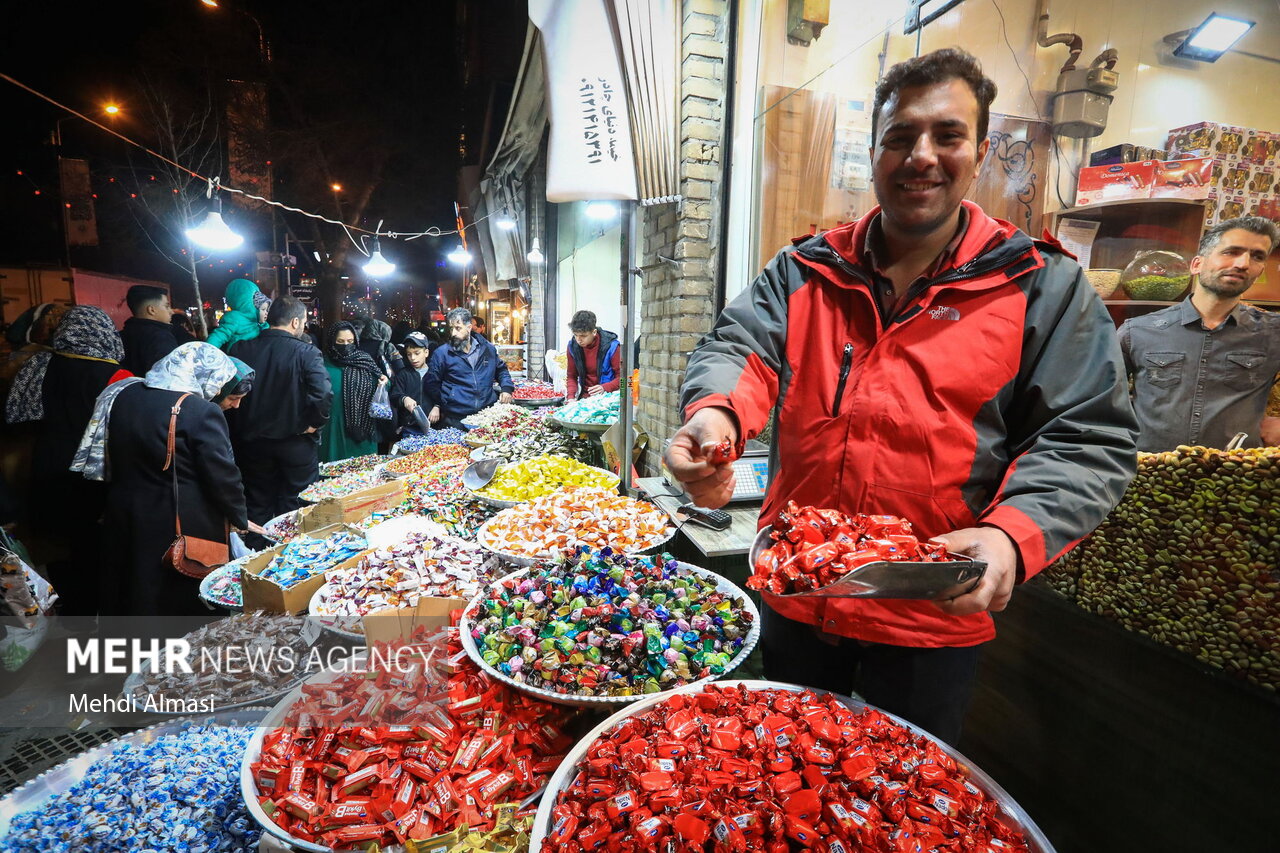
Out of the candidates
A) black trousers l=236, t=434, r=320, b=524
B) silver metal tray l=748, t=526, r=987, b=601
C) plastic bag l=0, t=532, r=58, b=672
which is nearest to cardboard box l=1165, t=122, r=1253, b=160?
silver metal tray l=748, t=526, r=987, b=601

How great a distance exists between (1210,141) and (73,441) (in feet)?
24.3

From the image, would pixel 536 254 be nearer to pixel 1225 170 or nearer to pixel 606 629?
pixel 1225 170

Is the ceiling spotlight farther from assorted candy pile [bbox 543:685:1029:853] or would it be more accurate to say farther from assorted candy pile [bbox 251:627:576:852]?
assorted candy pile [bbox 251:627:576:852]

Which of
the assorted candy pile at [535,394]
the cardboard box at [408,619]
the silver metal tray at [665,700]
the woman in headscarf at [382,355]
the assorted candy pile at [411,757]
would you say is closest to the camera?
the silver metal tray at [665,700]

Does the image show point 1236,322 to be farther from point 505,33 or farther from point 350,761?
point 505,33

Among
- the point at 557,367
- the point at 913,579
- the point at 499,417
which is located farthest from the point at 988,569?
the point at 557,367

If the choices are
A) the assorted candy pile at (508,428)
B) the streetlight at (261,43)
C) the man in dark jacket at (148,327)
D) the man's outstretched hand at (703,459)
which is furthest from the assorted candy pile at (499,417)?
the streetlight at (261,43)

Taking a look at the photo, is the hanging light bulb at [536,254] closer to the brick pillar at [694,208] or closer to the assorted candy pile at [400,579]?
the brick pillar at [694,208]

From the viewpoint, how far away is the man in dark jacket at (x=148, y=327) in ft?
15.7

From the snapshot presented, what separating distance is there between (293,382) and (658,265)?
338 centimetres

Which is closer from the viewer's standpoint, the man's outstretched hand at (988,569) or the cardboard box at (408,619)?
the man's outstretched hand at (988,569)

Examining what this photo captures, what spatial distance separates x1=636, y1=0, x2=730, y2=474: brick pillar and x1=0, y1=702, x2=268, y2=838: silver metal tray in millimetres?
2779

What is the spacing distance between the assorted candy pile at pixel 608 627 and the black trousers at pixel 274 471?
393 cm

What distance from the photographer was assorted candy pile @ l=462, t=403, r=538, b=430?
624cm
